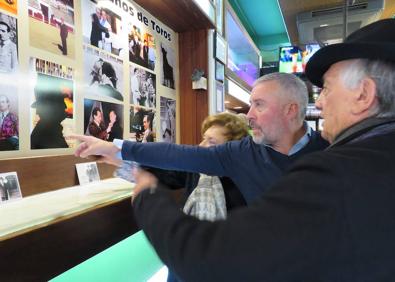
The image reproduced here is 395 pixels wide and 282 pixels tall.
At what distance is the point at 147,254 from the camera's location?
184 centimetres

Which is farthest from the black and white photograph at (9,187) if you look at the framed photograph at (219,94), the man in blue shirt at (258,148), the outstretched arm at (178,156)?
the framed photograph at (219,94)

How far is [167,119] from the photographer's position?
8.91 ft

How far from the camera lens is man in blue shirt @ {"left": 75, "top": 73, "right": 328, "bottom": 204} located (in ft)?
4.45

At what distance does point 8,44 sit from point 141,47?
110 centimetres

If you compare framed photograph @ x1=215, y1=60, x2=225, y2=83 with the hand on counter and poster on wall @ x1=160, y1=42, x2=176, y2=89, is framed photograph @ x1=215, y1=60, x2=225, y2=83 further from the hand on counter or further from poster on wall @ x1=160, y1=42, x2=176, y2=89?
the hand on counter

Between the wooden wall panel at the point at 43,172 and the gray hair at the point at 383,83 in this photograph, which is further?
the wooden wall panel at the point at 43,172

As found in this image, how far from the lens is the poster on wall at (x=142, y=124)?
2252 millimetres

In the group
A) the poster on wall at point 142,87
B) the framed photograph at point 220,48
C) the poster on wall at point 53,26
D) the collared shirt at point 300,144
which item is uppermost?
the framed photograph at point 220,48

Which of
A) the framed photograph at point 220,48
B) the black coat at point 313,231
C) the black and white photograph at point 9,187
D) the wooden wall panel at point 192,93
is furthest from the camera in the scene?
the framed photograph at point 220,48

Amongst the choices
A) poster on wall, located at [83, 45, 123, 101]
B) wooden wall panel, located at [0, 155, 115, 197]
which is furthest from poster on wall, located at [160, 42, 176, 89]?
wooden wall panel, located at [0, 155, 115, 197]

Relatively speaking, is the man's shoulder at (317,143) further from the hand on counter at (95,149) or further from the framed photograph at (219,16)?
the framed photograph at (219,16)

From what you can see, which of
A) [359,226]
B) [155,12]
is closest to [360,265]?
[359,226]

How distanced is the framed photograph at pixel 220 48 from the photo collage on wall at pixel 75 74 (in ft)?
2.11

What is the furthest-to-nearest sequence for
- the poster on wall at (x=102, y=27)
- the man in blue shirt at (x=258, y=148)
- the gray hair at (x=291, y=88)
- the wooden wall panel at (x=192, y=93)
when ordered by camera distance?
the wooden wall panel at (x=192, y=93)
the poster on wall at (x=102, y=27)
the gray hair at (x=291, y=88)
the man in blue shirt at (x=258, y=148)
